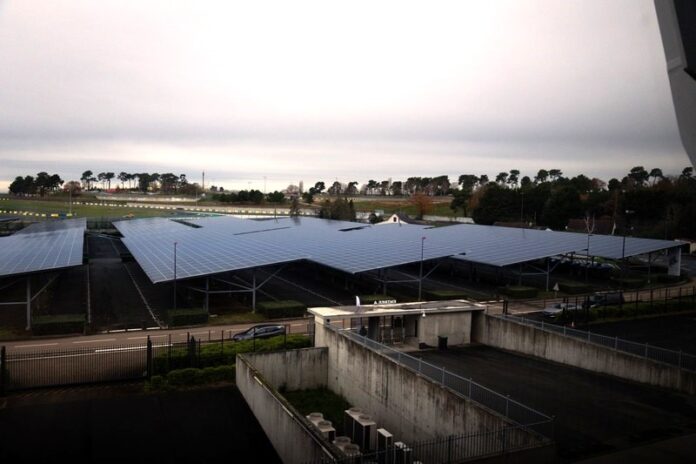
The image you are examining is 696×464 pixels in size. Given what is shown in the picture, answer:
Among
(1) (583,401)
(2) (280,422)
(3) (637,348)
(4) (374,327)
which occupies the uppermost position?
(3) (637,348)

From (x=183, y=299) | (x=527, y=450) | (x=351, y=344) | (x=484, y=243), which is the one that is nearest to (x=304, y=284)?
(x=183, y=299)

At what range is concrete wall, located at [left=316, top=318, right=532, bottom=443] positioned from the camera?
527 inches

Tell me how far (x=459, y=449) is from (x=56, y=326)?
22.2 meters

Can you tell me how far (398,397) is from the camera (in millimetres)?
16016

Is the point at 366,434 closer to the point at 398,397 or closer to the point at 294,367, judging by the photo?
the point at 398,397

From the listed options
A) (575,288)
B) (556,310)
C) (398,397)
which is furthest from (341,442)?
(575,288)

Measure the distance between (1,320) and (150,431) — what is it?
20237 millimetres

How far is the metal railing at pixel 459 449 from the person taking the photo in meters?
10.6

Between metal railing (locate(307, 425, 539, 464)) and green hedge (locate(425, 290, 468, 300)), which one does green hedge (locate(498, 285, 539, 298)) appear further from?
metal railing (locate(307, 425, 539, 464))

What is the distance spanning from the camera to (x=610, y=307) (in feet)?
103

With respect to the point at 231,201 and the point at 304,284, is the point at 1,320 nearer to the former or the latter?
the point at 304,284

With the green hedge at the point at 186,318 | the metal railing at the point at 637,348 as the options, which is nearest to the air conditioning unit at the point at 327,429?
the metal railing at the point at 637,348

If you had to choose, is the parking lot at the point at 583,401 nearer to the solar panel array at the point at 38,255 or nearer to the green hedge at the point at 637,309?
the green hedge at the point at 637,309

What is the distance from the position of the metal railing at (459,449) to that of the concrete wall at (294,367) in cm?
728
